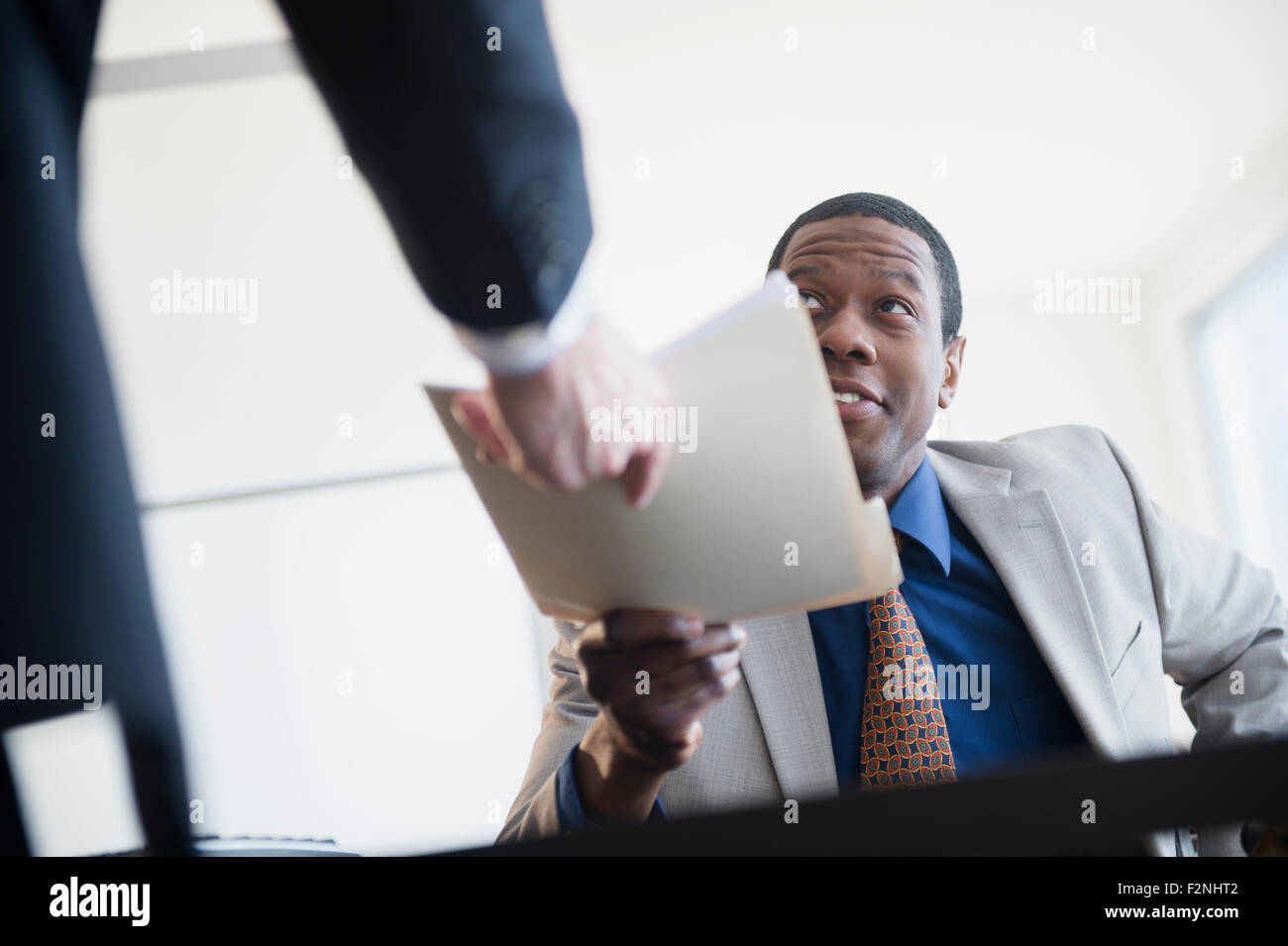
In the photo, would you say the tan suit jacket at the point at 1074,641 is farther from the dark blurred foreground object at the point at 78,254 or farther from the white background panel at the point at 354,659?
the white background panel at the point at 354,659

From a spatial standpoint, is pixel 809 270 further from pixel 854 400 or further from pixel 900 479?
pixel 900 479

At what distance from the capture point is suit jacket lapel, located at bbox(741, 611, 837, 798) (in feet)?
2.98

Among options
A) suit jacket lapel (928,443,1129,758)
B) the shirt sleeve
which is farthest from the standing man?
suit jacket lapel (928,443,1129,758)

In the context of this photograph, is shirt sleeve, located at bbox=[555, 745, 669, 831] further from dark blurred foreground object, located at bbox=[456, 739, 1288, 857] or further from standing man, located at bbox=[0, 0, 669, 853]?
dark blurred foreground object, located at bbox=[456, 739, 1288, 857]

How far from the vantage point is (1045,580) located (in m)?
1.04

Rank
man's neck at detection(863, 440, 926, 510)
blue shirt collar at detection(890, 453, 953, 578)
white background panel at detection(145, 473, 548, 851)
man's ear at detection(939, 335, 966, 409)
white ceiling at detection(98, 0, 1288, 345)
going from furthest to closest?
white background panel at detection(145, 473, 548, 851) → white ceiling at detection(98, 0, 1288, 345) → man's ear at detection(939, 335, 966, 409) → man's neck at detection(863, 440, 926, 510) → blue shirt collar at detection(890, 453, 953, 578)

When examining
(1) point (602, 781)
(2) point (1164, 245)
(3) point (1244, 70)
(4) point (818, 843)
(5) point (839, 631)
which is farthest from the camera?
(2) point (1164, 245)

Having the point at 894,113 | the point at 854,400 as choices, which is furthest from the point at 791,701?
the point at 894,113

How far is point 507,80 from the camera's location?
0.40 meters

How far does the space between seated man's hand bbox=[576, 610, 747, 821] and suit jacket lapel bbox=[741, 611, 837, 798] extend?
0.15 m
